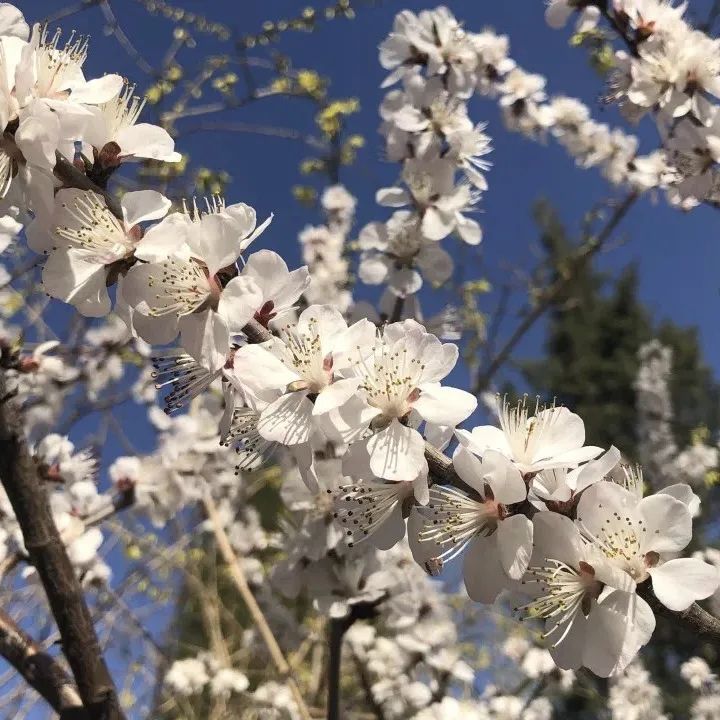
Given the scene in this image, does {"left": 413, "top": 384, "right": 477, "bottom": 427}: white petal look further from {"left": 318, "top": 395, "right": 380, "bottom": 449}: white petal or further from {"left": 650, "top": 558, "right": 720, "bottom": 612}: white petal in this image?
{"left": 650, "top": 558, "right": 720, "bottom": 612}: white petal

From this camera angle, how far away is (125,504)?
191 centimetres

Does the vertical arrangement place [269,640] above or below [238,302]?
below

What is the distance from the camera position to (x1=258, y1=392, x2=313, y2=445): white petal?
862 mm

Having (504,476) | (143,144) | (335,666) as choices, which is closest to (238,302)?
(143,144)

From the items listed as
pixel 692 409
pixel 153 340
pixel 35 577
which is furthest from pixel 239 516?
pixel 692 409

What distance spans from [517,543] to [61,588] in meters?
0.74

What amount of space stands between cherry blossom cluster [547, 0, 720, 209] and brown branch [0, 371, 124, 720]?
1.65m

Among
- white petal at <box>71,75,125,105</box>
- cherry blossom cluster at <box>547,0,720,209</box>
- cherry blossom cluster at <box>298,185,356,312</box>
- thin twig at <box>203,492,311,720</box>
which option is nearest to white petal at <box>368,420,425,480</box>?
white petal at <box>71,75,125,105</box>

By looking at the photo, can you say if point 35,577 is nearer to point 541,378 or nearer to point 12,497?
point 12,497

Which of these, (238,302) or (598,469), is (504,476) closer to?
(598,469)

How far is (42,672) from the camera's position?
4.06 ft

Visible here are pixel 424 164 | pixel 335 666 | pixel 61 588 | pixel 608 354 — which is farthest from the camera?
pixel 608 354

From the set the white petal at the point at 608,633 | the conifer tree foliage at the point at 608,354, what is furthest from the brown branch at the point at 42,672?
the conifer tree foliage at the point at 608,354

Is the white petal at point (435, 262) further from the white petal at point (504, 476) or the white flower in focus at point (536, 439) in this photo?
the white petal at point (504, 476)
